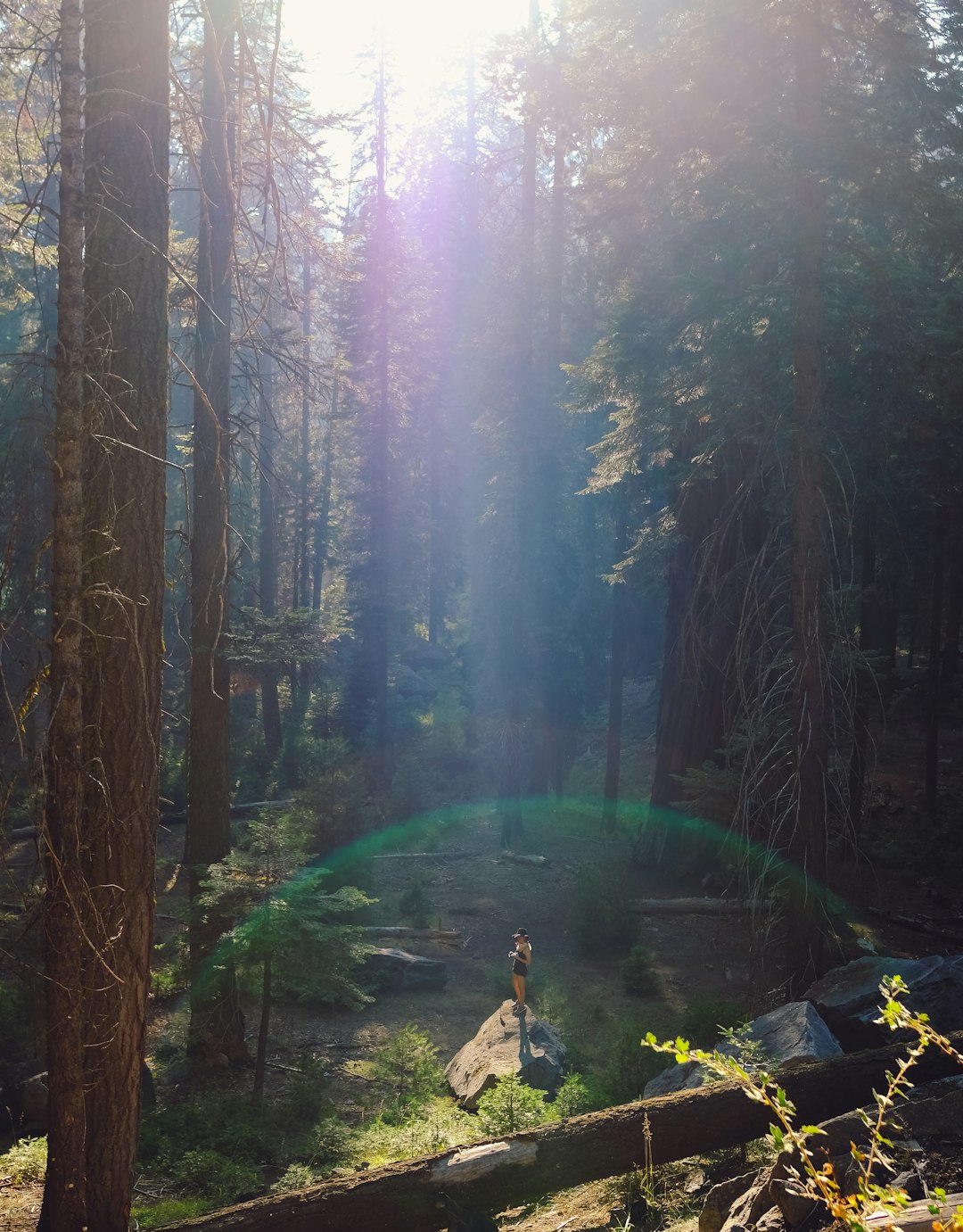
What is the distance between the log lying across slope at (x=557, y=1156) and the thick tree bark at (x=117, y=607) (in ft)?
3.29

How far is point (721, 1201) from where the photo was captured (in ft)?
19.1

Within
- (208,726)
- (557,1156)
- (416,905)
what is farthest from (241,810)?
(557,1156)

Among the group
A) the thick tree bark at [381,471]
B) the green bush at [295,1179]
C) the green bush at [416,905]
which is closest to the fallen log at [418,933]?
the green bush at [416,905]

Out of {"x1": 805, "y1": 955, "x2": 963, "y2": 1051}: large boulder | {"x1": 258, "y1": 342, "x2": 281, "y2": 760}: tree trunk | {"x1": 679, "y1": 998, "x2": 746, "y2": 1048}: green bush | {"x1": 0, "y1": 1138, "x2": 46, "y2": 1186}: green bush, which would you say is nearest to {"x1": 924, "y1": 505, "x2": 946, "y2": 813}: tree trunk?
{"x1": 805, "y1": 955, "x2": 963, "y2": 1051}: large boulder

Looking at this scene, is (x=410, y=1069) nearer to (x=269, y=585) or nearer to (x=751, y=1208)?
(x=751, y=1208)

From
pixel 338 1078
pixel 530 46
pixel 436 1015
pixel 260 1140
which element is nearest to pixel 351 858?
pixel 436 1015

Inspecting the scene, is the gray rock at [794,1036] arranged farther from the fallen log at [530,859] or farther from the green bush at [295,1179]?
the fallen log at [530,859]

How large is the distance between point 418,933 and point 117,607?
13.4 m

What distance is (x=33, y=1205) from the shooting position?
738 cm

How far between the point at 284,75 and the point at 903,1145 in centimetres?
1064

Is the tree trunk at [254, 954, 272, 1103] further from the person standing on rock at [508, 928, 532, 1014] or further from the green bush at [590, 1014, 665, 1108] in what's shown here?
the green bush at [590, 1014, 665, 1108]

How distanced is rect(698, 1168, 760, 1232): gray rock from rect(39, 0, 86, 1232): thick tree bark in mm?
3479

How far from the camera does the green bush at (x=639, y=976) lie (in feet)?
49.4

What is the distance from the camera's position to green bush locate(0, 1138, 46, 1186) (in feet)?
26.2
